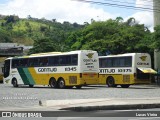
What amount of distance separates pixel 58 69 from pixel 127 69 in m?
6.39

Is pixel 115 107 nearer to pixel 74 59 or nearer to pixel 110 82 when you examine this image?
pixel 74 59

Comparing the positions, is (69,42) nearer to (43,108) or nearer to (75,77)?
(75,77)

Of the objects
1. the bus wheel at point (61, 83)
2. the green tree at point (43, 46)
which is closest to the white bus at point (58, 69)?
the bus wheel at point (61, 83)

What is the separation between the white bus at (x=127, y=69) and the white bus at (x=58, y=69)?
361 centimetres

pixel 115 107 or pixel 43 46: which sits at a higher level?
pixel 43 46

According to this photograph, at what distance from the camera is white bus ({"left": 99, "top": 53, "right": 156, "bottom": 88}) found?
110 ft

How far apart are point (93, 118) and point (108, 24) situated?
3787cm

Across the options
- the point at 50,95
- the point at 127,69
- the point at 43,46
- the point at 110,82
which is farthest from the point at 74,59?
the point at 43,46

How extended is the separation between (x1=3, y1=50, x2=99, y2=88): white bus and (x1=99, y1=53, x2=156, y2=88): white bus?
3606 millimetres

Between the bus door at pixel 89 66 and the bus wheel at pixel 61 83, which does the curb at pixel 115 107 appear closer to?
the bus door at pixel 89 66

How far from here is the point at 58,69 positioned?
32.5m

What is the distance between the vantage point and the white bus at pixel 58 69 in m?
31.1

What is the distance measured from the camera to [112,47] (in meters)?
44.7

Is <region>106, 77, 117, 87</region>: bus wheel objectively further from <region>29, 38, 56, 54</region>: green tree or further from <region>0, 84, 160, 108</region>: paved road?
<region>29, 38, 56, 54</region>: green tree
